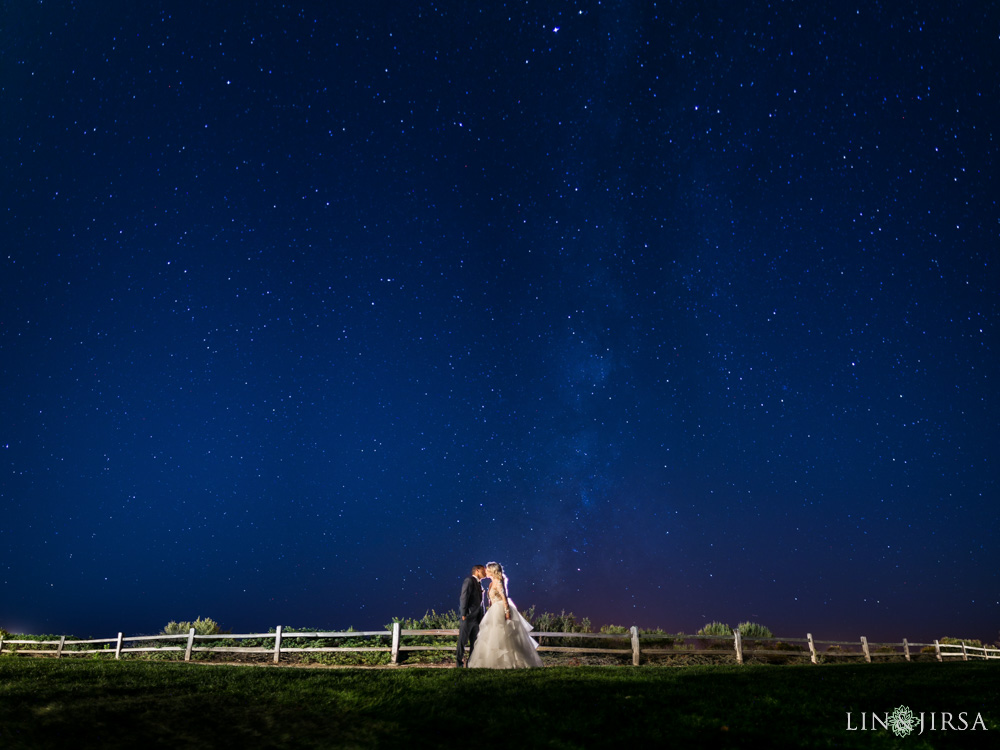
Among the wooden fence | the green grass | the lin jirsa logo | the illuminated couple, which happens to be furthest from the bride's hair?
the lin jirsa logo

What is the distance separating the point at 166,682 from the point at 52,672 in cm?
287

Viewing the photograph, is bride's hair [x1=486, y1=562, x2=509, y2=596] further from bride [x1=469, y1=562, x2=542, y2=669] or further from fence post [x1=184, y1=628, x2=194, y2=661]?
fence post [x1=184, y1=628, x2=194, y2=661]

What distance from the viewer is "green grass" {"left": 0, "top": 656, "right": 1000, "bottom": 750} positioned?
681 cm

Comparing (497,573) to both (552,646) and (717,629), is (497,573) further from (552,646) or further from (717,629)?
(717,629)

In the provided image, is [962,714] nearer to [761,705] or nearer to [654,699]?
[761,705]

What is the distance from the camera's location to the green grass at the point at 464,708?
6.81 m

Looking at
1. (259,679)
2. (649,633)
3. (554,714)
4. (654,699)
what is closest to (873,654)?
(649,633)

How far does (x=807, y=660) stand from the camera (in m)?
20.7

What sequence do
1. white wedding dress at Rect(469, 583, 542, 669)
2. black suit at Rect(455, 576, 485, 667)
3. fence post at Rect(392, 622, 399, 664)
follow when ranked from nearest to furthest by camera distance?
white wedding dress at Rect(469, 583, 542, 669) < black suit at Rect(455, 576, 485, 667) < fence post at Rect(392, 622, 399, 664)

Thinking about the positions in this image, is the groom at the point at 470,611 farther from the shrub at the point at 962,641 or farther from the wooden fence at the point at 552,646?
the shrub at the point at 962,641

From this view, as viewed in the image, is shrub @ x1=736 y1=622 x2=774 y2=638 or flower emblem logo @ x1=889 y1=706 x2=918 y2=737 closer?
flower emblem logo @ x1=889 y1=706 x2=918 y2=737

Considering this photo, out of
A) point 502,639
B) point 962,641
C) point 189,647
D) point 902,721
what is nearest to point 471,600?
point 502,639

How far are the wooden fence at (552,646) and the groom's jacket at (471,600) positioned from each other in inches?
148

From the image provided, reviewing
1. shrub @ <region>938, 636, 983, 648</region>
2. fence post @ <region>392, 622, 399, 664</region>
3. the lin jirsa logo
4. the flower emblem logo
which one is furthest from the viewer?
shrub @ <region>938, 636, 983, 648</region>
